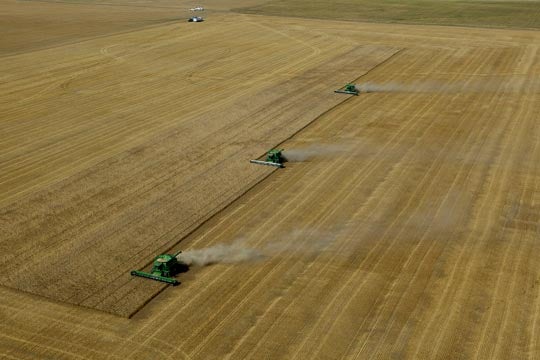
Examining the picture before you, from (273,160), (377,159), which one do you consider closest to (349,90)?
(377,159)

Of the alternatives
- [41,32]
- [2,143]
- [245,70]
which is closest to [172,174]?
[2,143]

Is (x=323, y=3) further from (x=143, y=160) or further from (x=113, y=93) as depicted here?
(x=143, y=160)

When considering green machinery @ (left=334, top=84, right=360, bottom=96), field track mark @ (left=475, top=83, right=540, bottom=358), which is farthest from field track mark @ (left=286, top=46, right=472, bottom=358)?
green machinery @ (left=334, top=84, right=360, bottom=96)

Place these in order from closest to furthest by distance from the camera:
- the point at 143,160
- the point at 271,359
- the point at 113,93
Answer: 1. the point at 271,359
2. the point at 143,160
3. the point at 113,93

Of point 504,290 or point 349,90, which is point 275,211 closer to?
point 504,290

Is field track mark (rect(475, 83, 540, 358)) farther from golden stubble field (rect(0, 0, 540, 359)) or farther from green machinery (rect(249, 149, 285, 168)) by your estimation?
green machinery (rect(249, 149, 285, 168))

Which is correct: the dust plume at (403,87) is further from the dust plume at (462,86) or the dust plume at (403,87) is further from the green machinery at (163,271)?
the green machinery at (163,271)

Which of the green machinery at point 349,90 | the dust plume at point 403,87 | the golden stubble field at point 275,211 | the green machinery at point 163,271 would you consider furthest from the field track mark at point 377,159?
the green machinery at point 163,271
